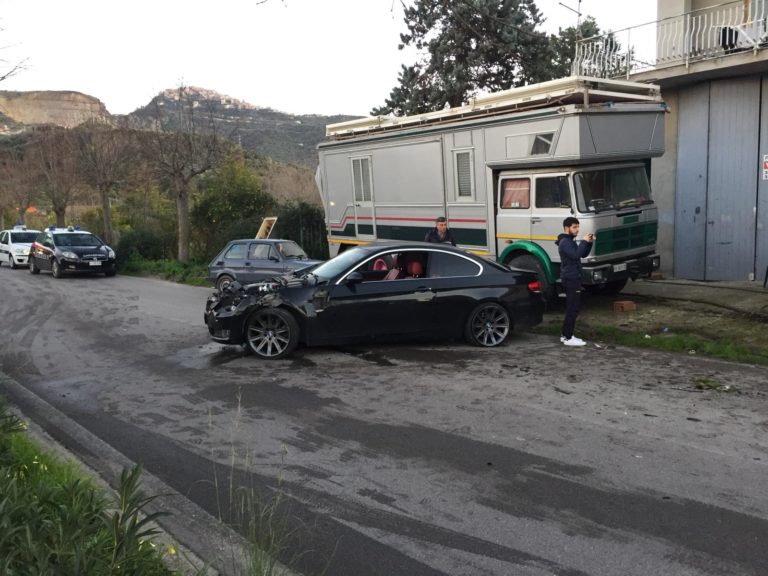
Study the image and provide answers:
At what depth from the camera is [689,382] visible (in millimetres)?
7652

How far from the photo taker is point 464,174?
41.5 ft

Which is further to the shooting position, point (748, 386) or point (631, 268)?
point (631, 268)

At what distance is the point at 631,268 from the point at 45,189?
30528mm

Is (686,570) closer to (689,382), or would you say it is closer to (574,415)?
(574,415)

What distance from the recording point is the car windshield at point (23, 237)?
90.4ft

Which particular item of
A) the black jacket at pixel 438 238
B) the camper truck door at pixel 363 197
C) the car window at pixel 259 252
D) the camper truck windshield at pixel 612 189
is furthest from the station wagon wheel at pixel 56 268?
the camper truck windshield at pixel 612 189

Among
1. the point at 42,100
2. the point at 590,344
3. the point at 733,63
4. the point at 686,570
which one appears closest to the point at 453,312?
the point at 590,344

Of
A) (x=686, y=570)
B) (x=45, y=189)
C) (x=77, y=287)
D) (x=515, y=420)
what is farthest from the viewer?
(x=45, y=189)

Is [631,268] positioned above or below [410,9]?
below

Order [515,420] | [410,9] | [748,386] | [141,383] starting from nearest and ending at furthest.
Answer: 1. [515,420]
2. [410,9]
3. [748,386]
4. [141,383]

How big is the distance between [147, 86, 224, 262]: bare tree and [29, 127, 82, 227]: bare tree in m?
9.97

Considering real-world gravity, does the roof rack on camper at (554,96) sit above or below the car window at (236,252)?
above

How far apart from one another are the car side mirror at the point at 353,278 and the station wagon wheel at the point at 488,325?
1588 mm

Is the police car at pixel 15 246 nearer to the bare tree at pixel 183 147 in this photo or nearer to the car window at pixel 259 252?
the bare tree at pixel 183 147
